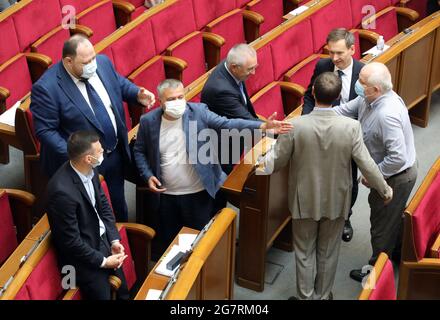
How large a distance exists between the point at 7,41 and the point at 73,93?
1.69 feet

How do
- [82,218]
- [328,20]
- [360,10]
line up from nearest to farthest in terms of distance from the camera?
[82,218], [328,20], [360,10]

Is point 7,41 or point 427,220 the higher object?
point 7,41

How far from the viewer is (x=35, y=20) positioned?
1856 mm

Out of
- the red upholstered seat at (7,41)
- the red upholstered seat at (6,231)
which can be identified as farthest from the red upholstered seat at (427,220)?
the red upholstered seat at (7,41)

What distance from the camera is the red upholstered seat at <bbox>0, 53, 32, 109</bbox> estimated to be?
168 cm

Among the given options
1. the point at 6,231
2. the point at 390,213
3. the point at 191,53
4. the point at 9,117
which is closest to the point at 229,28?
the point at 191,53

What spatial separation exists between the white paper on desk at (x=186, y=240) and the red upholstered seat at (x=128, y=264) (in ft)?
0.40

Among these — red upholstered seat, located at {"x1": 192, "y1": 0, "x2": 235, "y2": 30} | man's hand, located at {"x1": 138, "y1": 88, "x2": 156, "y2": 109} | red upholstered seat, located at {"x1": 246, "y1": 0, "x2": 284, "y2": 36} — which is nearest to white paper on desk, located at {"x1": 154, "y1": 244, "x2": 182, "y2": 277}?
man's hand, located at {"x1": 138, "y1": 88, "x2": 156, "y2": 109}

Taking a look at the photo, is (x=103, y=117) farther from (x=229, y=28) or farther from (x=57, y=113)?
(x=229, y=28)

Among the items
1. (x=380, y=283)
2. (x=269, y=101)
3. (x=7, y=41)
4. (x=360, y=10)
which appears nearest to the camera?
(x=380, y=283)

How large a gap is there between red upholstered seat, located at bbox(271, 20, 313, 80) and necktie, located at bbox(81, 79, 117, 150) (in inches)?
19.5

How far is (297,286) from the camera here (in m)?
1.34
